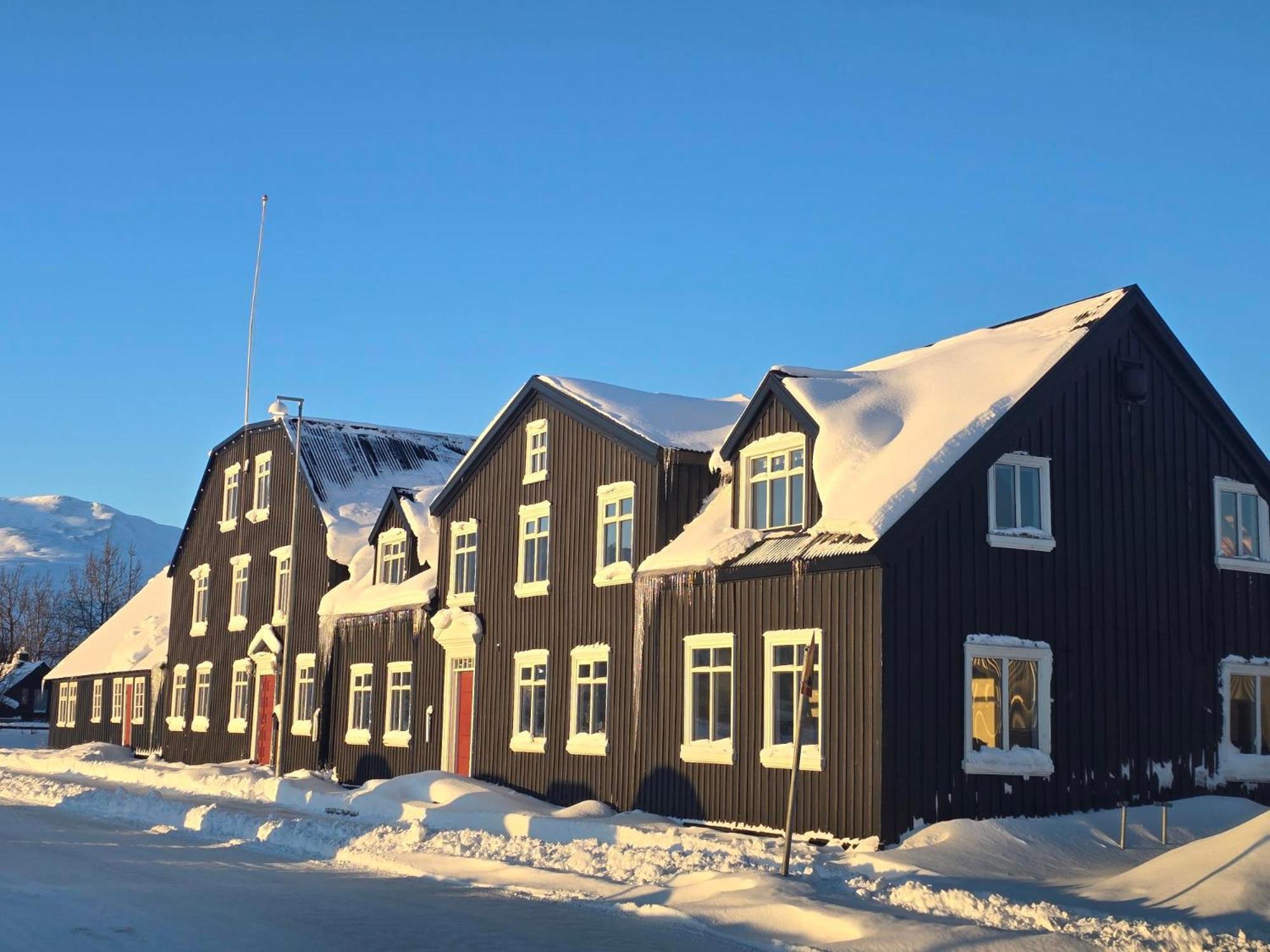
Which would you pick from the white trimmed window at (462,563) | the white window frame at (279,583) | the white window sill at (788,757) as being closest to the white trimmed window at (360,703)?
the white trimmed window at (462,563)

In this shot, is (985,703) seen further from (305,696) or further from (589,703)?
(305,696)

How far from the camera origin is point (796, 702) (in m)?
20.4

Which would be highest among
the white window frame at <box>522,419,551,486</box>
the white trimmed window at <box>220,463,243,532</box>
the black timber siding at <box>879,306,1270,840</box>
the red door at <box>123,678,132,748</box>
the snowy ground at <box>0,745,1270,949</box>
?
the white trimmed window at <box>220,463,243,532</box>

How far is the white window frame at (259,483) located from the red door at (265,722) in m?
4.94

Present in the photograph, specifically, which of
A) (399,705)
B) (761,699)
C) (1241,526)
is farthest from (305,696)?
(1241,526)

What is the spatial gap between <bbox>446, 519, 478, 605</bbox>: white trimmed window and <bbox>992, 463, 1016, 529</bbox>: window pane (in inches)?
514

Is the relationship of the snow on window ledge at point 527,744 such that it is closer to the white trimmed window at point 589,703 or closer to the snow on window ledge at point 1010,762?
the white trimmed window at point 589,703

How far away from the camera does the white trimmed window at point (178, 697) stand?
4616cm

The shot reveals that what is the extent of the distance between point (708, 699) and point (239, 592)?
81.4 ft

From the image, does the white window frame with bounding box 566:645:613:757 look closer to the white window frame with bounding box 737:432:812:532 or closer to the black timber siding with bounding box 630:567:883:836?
the black timber siding with bounding box 630:567:883:836

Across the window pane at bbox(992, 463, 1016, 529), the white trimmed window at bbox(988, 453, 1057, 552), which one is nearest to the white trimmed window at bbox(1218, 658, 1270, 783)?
the white trimmed window at bbox(988, 453, 1057, 552)

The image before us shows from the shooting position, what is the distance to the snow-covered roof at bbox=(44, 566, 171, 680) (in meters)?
50.9

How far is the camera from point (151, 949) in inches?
457

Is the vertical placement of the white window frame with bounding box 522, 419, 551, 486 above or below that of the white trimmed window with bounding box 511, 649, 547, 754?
above
